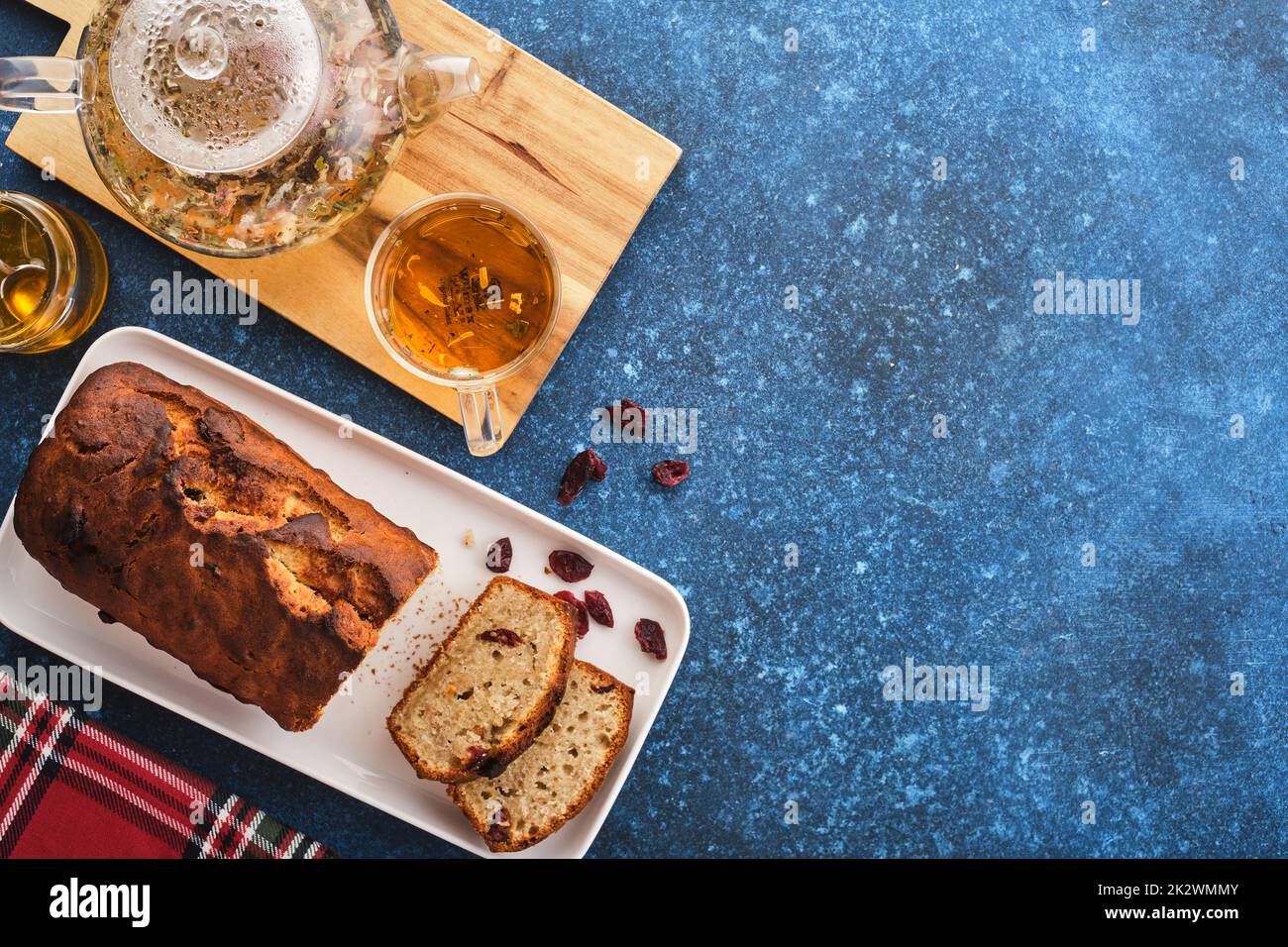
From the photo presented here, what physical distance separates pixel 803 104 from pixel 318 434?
1.20m

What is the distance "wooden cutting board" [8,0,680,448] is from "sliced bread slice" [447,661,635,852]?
0.58 m

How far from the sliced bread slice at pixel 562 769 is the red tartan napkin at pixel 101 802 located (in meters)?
0.39

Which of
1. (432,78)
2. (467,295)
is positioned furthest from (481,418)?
(432,78)

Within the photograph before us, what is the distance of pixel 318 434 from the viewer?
1.92 metres

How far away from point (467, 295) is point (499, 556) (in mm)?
499

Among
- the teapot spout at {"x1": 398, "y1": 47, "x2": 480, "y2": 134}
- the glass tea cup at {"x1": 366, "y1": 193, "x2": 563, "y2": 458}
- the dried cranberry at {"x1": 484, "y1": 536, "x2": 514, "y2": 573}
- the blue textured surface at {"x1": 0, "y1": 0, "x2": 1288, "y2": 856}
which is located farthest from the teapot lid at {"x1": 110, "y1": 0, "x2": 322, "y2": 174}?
the dried cranberry at {"x1": 484, "y1": 536, "x2": 514, "y2": 573}

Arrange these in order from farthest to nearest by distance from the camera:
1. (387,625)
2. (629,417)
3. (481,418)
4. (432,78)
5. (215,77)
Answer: (629,417) → (387,625) → (481,418) → (432,78) → (215,77)

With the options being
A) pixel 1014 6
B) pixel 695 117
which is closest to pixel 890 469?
pixel 695 117

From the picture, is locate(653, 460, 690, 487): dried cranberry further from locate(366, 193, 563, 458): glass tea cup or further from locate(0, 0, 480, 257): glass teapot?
locate(0, 0, 480, 257): glass teapot

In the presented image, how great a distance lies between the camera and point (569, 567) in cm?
191

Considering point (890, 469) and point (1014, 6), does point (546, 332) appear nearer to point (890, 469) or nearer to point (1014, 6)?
point (890, 469)

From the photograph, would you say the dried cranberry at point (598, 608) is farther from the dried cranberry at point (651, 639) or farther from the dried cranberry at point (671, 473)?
the dried cranberry at point (671, 473)

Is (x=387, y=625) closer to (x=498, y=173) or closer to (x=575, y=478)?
(x=575, y=478)

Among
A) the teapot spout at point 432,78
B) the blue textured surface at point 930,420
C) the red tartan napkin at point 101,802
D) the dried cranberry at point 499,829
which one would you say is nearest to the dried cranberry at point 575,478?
the blue textured surface at point 930,420
